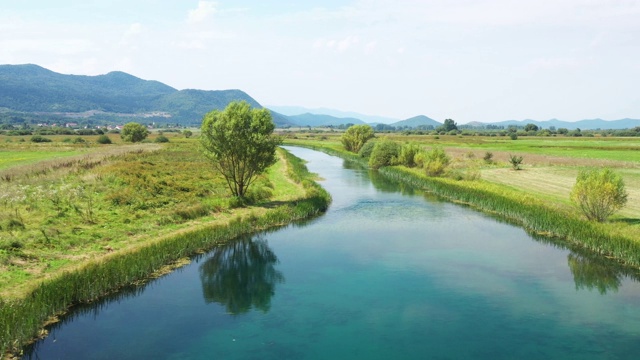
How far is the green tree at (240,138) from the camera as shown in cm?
3834

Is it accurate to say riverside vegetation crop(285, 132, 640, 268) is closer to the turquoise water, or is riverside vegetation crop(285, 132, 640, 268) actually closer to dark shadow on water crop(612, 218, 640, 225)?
dark shadow on water crop(612, 218, 640, 225)

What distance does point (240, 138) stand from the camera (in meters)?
38.4

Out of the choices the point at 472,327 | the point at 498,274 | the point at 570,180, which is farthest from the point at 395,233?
the point at 570,180

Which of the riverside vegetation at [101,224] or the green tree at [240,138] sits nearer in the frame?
the riverside vegetation at [101,224]

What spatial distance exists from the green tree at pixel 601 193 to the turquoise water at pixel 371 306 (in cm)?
414

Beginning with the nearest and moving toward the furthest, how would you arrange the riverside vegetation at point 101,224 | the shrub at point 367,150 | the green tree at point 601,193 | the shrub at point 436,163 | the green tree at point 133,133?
the riverside vegetation at point 101,224, the green tree at point 601,193, the shrub at point 436,163, the shrub at point 367,150, the green tree at point 133,133

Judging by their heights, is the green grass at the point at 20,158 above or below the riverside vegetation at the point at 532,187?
above

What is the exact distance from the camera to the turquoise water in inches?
632

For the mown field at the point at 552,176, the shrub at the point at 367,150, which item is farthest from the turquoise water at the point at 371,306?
the shrub at the point at 367,150

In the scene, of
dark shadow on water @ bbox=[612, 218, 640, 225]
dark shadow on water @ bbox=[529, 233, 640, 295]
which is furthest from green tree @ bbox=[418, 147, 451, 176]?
dark shadow on water @ bbox=[529, 233, 640, 295]

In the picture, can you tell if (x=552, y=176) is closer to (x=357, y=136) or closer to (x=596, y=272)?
(x=596, y=272)

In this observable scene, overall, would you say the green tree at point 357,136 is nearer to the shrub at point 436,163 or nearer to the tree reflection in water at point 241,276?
Answer: the shrub at point 436,163

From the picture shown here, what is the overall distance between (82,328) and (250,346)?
681cm

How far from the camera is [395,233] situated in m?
33.4
